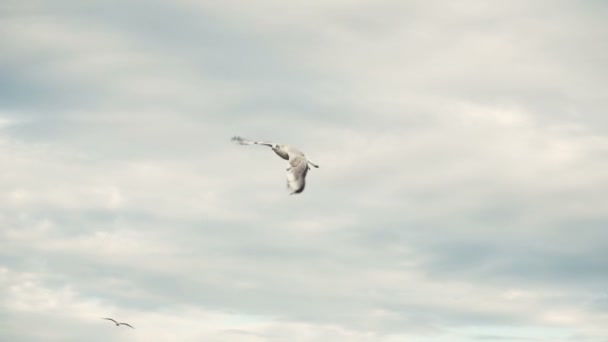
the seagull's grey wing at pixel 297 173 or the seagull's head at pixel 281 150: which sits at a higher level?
the seagull's head at pixel 281 150

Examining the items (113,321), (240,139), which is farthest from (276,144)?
(113,321)

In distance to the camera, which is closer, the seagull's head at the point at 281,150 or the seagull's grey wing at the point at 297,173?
the seagull's grey wing at the point at 297,173

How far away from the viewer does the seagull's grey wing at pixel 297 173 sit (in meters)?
107

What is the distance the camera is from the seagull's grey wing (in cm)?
10655

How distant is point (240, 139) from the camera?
112 meters

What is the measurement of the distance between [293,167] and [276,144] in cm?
775

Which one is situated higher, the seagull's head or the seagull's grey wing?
the seagull's head

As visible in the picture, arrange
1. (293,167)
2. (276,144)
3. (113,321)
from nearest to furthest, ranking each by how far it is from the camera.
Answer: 1. (293,167)
2. (276,144)
3. (113,321)

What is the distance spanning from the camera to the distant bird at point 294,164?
351 feet

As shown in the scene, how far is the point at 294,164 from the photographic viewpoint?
4385 inches

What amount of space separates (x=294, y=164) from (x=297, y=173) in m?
2.01

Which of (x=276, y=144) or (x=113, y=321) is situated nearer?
(x=276, y=144)

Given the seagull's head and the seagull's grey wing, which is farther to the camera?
the seagull's head

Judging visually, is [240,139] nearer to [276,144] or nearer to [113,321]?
[276,144]
